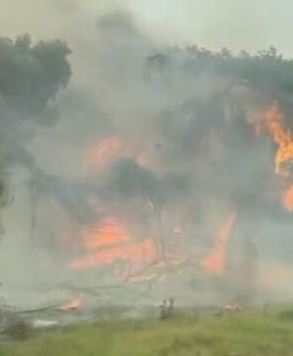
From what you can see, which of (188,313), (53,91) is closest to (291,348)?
(188,313)

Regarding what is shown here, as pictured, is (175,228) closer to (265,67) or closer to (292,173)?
(292,173)

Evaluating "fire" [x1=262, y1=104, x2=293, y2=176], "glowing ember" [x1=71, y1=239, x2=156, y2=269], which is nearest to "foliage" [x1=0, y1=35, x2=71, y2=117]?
"glowing ember" [x1=71, y1=239, x2=156, y2=269]

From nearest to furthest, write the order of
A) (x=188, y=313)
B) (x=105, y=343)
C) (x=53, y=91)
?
(x=105, y=343)
(x=188, y=313)
(x=53, y=91)

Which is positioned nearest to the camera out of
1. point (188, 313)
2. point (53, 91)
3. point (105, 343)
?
point (105, 343)

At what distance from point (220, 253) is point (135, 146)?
5263mm

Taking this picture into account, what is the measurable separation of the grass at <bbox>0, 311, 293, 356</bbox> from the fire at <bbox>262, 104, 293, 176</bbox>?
9.20 meters

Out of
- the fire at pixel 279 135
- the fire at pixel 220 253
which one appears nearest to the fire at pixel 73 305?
the fire at pixel 220 253

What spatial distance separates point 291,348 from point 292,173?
10.7 m

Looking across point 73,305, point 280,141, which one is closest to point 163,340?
point 73,305

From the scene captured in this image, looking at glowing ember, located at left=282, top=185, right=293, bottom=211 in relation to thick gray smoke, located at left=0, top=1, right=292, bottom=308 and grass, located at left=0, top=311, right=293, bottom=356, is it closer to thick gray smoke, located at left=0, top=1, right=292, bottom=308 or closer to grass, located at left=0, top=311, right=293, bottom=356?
thick gray smoke, located at left=0, top=1, right=292, bottom=308

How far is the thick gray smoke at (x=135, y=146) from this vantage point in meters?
27.1

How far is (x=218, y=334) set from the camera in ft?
70.1

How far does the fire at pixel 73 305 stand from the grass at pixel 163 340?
222 cm

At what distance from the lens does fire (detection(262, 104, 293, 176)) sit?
101 ft
